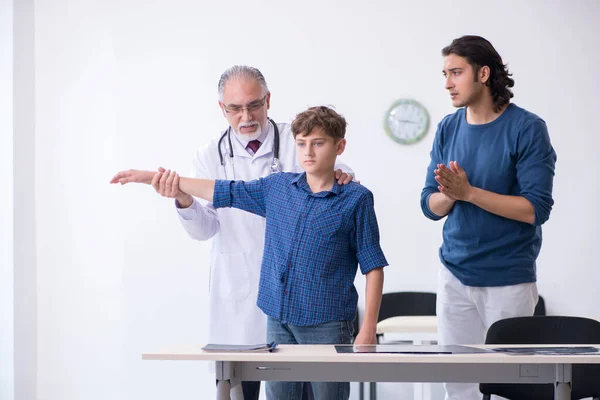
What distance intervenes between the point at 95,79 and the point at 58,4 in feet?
1.75

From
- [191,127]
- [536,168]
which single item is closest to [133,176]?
[536,168]

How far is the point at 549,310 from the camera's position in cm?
463

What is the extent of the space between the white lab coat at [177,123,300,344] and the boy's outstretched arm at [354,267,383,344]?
523 mm

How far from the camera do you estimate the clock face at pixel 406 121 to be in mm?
4750

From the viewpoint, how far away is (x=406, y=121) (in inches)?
188

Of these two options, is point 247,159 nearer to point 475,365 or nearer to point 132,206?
point 475,365

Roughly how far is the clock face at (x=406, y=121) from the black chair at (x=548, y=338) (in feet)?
7.95

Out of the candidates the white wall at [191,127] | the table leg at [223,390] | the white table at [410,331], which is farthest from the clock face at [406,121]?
the table leg at [223,390]

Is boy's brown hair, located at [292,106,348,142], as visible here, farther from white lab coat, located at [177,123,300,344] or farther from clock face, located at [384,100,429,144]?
clock face, located at [384,100,429,144]

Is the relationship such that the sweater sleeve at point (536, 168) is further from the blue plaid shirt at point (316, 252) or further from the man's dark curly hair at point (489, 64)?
the blue plaid shirt at point (316, 252)

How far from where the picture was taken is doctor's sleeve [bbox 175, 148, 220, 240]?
2.64m

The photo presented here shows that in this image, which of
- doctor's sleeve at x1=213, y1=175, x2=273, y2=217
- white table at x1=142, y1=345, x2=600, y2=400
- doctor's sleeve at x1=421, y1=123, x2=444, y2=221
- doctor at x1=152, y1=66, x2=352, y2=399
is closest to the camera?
white table at x1=142, y1=345, x2=600, y2=400

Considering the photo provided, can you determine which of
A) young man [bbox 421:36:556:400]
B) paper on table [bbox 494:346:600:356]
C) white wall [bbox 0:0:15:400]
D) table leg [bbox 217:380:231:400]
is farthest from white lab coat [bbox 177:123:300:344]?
white wall [bbox 0:0:15:400]

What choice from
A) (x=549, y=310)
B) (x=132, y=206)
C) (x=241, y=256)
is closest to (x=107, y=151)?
(x=132, y=206)
